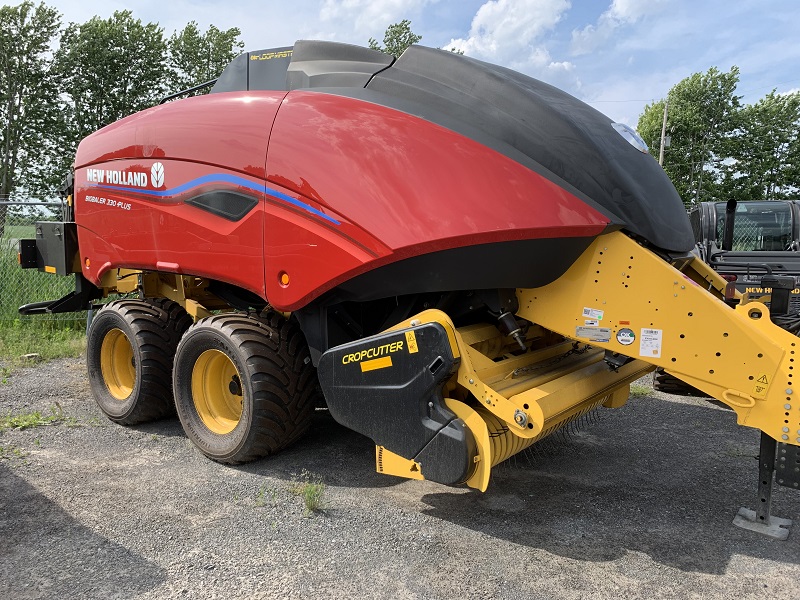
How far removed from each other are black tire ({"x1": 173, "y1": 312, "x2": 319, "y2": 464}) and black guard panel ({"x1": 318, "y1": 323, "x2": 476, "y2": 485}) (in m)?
0.57

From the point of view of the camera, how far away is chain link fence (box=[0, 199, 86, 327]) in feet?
27.6

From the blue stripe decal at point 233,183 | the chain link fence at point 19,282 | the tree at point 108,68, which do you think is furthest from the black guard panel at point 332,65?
the tree at point 108,68

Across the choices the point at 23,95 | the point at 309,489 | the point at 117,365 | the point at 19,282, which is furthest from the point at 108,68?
the point at 309,489

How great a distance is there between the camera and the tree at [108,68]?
82.3 feet

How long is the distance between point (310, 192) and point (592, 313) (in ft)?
4.87

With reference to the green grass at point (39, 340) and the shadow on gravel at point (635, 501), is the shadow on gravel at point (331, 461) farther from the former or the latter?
the green grass at point (39, 340)

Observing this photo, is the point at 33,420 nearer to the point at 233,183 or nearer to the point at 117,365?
the point at 117,365

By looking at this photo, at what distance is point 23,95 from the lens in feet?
80.5

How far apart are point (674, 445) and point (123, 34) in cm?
2731

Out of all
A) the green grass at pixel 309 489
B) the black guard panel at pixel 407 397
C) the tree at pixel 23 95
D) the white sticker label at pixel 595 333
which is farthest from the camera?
the tree at pixel 23 95

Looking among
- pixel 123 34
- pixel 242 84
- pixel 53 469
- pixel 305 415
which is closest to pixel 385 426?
pixel 305 415

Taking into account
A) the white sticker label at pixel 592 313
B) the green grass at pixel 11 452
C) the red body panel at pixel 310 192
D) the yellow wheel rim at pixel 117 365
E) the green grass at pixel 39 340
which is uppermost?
the red body panel at pixel 310 192

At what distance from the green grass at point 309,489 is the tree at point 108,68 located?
79.4 ft

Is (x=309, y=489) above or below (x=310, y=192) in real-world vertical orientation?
below
